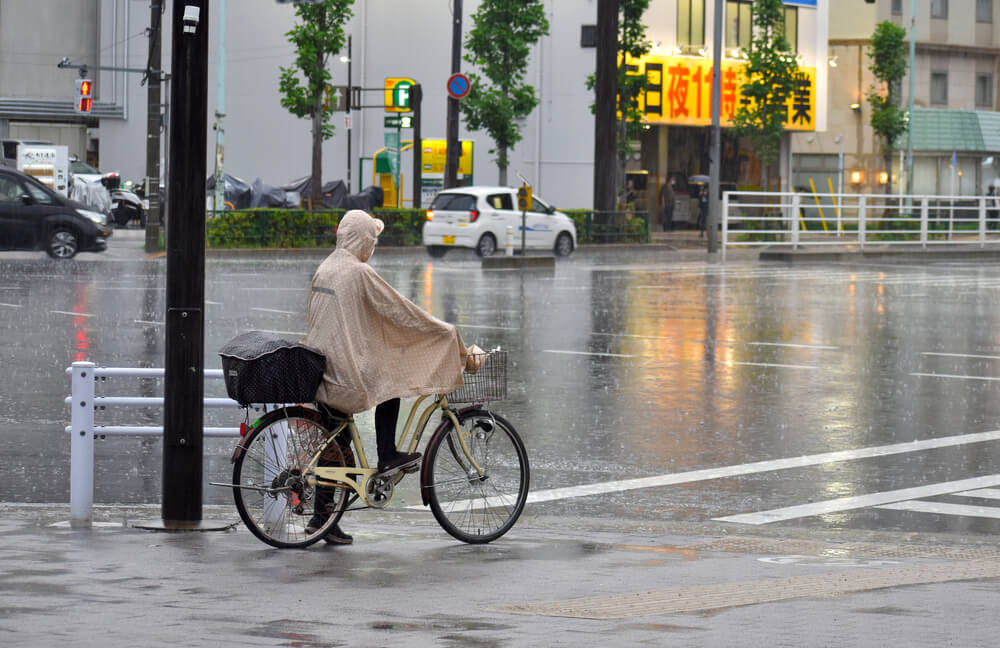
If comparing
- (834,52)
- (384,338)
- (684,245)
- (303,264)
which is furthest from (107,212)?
(384,338)

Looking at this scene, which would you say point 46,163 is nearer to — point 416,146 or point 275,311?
point 416,146

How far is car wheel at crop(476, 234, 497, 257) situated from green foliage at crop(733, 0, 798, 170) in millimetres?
18187

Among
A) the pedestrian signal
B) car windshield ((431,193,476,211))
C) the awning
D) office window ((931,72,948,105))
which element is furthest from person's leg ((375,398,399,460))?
office window ((931,72,948,105))

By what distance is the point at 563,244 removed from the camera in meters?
41.3

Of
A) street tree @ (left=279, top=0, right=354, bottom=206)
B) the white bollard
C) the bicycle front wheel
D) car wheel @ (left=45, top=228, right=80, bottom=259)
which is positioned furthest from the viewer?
street tree @ (left=279, top=0, right=354, bottom=206)

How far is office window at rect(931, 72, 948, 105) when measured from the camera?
7188cm

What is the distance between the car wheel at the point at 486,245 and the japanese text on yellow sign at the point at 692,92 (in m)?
15.4

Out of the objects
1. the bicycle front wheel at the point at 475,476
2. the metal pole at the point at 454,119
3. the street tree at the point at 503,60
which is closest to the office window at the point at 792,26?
the street tree at the point at 503,60

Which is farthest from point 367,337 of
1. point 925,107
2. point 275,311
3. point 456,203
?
point 925,107

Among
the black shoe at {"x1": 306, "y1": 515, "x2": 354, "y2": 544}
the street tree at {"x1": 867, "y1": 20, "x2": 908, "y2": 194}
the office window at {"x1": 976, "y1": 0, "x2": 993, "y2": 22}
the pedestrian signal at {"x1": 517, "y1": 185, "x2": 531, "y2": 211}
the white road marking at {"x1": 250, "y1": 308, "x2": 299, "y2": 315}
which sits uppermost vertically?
the office window at {"x1": 976, "y1": 0, "x2": 993, "y2": 22}

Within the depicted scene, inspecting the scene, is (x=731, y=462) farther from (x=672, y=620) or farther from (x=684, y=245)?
(x=684, y=245)

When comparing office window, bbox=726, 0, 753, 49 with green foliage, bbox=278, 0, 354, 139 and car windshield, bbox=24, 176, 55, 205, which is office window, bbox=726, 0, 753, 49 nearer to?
green foliage, bbox=278, 0, 354, 139

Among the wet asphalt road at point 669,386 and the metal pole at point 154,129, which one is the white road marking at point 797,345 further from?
the metal pole at point 154,129

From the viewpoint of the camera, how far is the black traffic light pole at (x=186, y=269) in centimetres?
786
